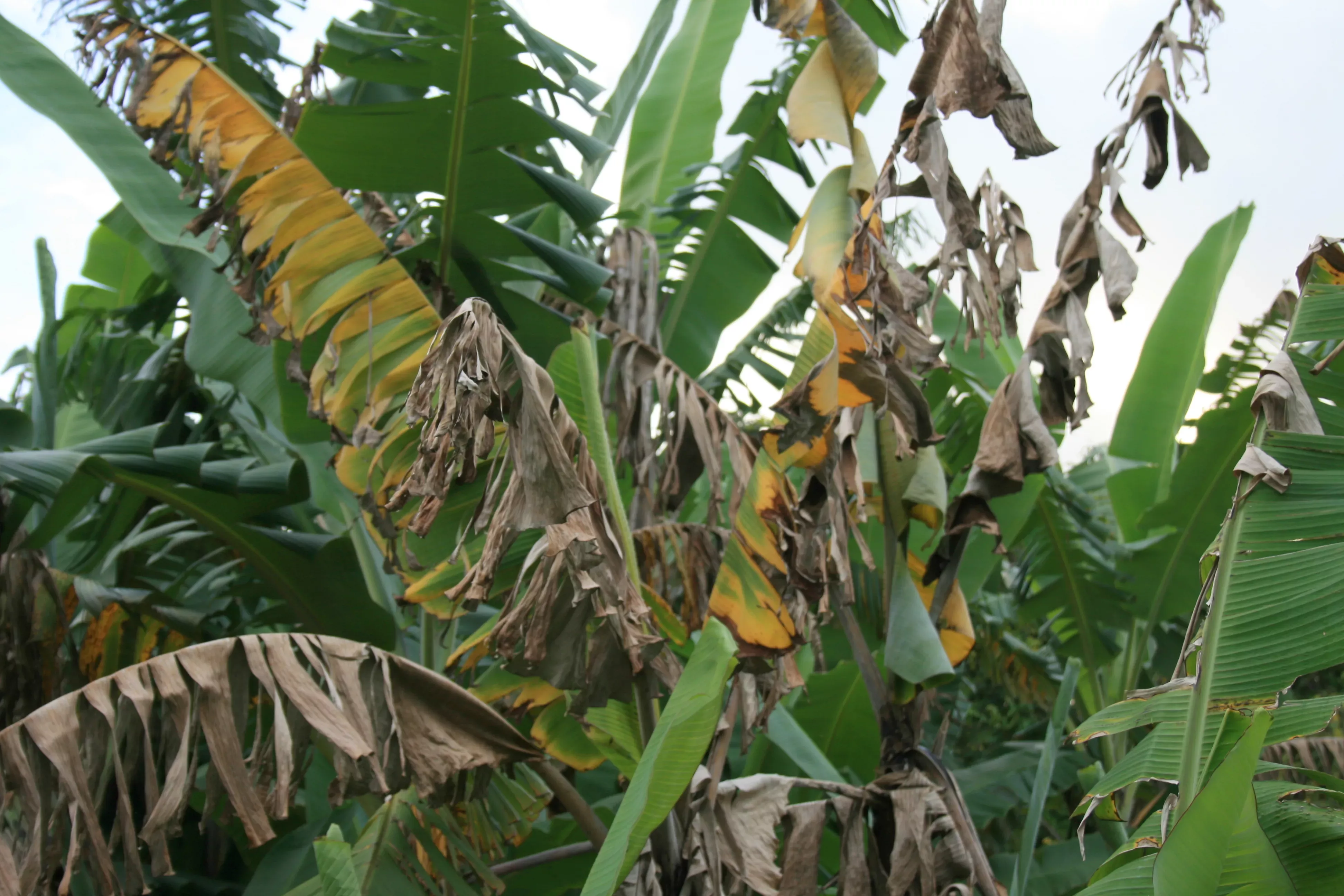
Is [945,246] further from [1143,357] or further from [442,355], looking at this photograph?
[1143,357]

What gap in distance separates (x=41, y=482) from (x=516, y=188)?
127 centimetres

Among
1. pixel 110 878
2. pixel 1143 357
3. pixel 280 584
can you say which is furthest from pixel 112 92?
pixel 1143 357

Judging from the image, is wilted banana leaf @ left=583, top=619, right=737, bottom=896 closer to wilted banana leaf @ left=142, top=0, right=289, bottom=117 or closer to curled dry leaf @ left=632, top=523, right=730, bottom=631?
curled dry leaf @ left=632, top=523, right=730, bottom=631

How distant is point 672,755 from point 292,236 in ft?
5.35

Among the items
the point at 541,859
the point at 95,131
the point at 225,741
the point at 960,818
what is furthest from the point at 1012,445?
the point at 95,131

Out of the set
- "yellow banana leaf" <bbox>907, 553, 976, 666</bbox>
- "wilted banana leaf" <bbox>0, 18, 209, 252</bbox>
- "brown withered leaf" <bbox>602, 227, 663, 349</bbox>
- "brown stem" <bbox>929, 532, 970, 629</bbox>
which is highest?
"wilted banana leaf" <bbox>0, 18, 209, 252</bbox>

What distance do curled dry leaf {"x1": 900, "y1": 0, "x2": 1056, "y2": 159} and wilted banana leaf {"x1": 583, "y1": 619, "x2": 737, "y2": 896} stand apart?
105cm

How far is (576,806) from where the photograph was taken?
2.06 meters

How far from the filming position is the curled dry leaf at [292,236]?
2.25 meters

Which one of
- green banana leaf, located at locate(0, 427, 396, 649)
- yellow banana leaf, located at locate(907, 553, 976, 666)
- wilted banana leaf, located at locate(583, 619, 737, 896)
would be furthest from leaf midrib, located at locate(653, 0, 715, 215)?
wilted banana leaf, located at locate(583, 619, 737, 896)

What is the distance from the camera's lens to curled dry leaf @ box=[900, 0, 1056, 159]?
5.44 ft

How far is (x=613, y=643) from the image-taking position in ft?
5.54

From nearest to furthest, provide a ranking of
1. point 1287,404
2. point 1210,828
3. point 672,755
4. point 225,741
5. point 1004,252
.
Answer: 1. point 1210,828
2. point 672,755
3. point 1287,404
4. point 225,741
5. point 1004,252

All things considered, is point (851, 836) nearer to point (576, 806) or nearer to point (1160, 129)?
point (576, 806)
